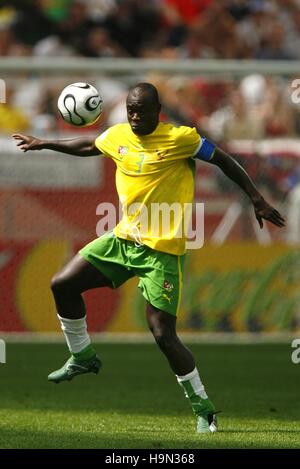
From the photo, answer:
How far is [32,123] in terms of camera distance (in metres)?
12.6

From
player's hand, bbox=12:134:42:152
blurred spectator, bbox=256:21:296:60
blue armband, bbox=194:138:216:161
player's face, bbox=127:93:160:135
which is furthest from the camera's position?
blurred spectator, bbox=256:21:296:60

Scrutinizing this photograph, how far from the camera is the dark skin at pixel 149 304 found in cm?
736

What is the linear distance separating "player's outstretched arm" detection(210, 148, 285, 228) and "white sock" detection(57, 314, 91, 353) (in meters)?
1.37

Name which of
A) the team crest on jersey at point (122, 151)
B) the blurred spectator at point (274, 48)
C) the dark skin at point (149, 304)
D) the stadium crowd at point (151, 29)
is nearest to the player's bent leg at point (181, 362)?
the dark skin at point (149, 304)

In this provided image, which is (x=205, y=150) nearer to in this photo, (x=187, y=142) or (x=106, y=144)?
(x=187, y=142)

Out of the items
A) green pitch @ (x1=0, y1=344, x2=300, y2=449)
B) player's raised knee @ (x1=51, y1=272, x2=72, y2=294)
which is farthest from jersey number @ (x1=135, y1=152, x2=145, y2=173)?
green pitch @ (x1=0, y1=344, x2=300, y2=449)

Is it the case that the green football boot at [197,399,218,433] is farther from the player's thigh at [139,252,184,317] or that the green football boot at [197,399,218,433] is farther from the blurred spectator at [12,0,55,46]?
the blurred spectator at [12,0,55,46]

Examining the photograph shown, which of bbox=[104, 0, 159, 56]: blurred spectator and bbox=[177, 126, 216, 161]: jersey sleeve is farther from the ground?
bbox=[104, 0, 159, 56]: blurred spectator

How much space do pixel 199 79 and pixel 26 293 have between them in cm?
308

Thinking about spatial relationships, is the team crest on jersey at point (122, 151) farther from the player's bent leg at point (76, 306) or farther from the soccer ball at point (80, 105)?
the player's bent leg at point (76, 306)

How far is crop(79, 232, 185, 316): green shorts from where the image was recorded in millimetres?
7414

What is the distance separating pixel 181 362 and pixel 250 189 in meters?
1.17
